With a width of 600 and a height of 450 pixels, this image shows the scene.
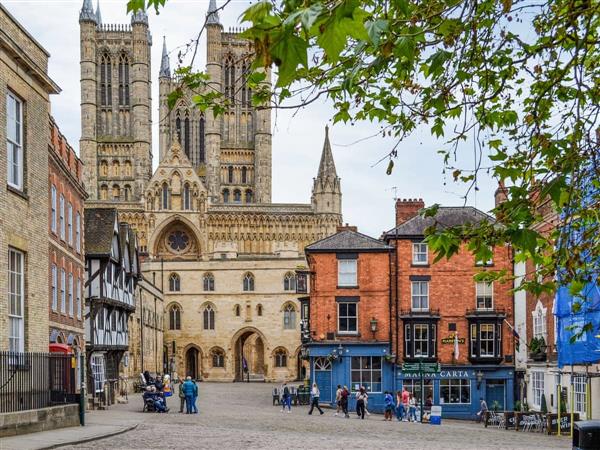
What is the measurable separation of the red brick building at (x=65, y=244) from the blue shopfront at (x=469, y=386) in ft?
56.2

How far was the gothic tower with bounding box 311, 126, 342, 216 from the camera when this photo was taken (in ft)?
355

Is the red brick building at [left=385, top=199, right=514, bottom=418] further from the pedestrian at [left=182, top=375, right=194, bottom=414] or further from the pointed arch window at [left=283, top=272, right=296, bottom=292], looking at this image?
the pointed arch window at [left=283, top=272, right=296, bottom=292]

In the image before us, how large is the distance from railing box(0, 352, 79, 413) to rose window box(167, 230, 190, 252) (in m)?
76.1

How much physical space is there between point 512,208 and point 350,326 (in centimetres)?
3868

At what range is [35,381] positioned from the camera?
22578 mm

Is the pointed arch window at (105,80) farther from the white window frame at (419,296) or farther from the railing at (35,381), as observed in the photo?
the railing at (35,381)

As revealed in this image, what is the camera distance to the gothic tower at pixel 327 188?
355 feet

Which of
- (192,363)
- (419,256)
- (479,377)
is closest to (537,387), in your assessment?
(479,377)

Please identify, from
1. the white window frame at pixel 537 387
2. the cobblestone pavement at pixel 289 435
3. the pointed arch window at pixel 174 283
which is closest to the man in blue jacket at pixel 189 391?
the cobblestone pavement at pixel 289 435

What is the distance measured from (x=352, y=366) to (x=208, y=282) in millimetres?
43311

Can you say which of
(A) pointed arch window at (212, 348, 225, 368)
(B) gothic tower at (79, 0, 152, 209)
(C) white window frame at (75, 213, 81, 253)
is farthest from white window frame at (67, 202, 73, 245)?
(B) gothic tower at (79, 0, 152, 209)

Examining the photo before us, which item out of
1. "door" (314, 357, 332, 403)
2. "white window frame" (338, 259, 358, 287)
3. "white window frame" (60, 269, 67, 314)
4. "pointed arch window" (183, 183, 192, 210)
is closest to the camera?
"white window frame" (60, 269, 67, 314)

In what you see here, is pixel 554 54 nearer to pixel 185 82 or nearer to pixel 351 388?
pixel 185 82

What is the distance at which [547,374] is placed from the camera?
3975cm
